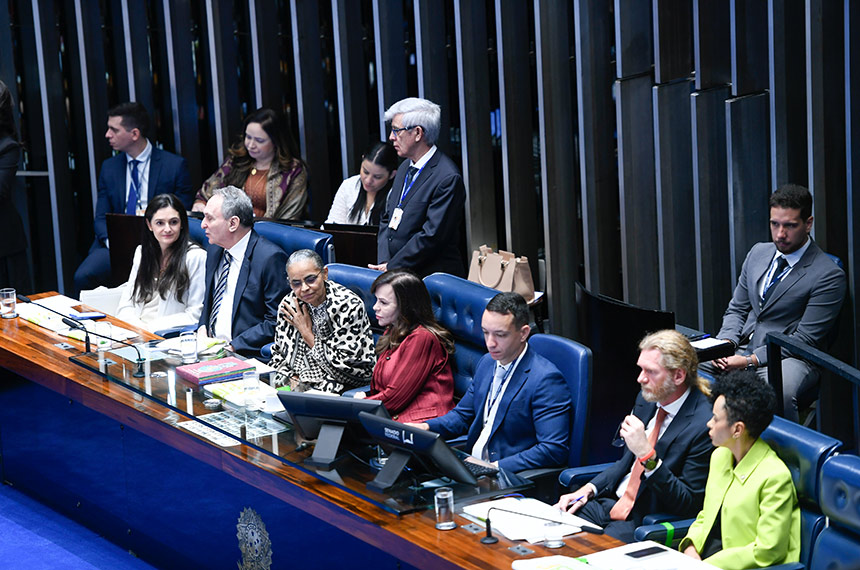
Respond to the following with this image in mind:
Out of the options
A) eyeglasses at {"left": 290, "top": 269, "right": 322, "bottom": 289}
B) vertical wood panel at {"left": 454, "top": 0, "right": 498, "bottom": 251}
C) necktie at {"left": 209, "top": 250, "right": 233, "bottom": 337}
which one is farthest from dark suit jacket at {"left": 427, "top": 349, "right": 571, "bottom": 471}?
vertical wood panel at {"left": 454, "top": 0, "right": 498, "bottom": 251}

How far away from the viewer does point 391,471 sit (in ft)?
11.2

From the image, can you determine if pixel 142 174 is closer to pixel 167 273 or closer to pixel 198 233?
pixel 198 233

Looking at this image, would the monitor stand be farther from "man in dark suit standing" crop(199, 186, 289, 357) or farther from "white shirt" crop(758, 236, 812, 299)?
"white shirt" crop(758, 236, 812, 299)

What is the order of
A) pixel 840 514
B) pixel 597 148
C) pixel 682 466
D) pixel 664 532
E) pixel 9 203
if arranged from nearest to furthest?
pixel 840 514, pixel 664 532, pixel 682 466, pixel 597 148, pixel 9 203

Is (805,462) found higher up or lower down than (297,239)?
lower down

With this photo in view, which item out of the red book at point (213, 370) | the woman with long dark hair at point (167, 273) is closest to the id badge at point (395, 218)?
the woman with long dark hair at point (167, 273)

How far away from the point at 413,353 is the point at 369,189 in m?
2.08

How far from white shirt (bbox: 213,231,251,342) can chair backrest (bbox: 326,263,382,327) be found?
1.72ft

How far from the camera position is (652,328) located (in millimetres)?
4344

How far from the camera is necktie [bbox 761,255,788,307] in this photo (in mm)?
4941

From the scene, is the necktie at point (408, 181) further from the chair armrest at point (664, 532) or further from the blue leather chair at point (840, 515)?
the blue leather chair at point (840, 515)

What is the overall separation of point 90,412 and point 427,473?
1.85m

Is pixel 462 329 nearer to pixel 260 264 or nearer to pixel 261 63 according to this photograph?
pixel 260 264

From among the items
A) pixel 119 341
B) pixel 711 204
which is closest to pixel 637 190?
pixel 711 204
